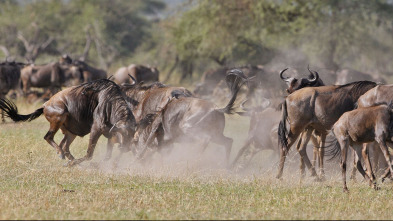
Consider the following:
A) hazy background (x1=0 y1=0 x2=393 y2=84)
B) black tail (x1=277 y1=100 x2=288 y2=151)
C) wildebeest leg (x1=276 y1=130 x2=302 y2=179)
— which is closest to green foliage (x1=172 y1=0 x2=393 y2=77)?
hazy background (x1=0 y1=0 x2=393 y2=84)

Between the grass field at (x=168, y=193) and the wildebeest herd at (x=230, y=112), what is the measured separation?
1.23 feet

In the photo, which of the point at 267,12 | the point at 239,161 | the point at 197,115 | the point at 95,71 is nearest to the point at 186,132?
the point at 197,115

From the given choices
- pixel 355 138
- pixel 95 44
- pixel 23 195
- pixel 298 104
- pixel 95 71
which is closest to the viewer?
pixel 23 195

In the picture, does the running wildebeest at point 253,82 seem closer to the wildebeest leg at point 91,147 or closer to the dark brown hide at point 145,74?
the dark brown hide at point 145,74

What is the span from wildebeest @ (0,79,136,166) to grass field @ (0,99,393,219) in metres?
0.50

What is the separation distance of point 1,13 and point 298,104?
162 ft

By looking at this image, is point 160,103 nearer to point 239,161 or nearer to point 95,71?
point 239,161

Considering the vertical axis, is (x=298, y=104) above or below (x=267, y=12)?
below

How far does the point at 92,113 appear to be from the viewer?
1103 centimetres

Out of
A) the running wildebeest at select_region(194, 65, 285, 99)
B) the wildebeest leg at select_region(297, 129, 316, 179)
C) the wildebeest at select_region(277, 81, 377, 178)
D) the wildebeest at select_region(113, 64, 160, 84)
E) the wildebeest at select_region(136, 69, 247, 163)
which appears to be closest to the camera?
the wildebeest at select_region(277, 81, 377, 178)

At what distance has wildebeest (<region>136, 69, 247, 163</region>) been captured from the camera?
1123 centimetres

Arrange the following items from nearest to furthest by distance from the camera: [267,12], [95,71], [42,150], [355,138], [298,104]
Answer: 1. [355,138]
2. [298,104]
3. [42,150]
4. [95,71]
5. [267,12]

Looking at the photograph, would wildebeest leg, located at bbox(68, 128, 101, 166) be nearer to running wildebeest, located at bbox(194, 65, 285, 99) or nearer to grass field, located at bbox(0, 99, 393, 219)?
grass field, located at bbox(0, 99, 393, 219)

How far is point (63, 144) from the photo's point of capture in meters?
11.4
